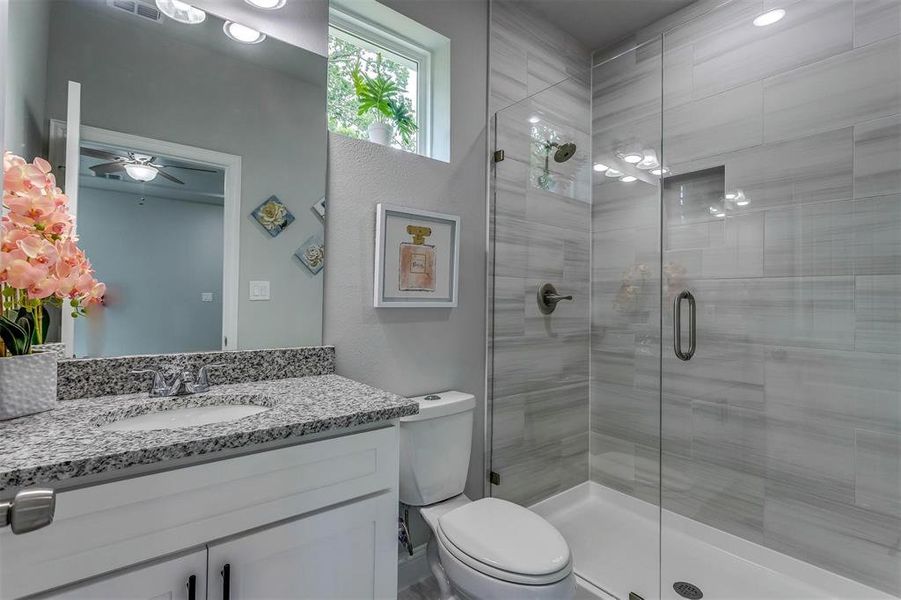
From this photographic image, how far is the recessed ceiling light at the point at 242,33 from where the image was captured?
141 centimetres

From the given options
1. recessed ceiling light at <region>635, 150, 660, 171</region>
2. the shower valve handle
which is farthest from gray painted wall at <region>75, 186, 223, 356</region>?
recessed ceiling light at <region>635, 150, 660, 171</region>

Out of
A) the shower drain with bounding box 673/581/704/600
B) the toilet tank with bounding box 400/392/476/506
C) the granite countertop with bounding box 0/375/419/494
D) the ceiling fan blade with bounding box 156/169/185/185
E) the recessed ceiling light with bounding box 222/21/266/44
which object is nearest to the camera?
the granite countertop with bounding box 0/375/419/494

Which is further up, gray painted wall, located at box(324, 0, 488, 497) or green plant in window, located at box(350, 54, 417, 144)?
green plant in window, located at box(350, 54, 417, 144)

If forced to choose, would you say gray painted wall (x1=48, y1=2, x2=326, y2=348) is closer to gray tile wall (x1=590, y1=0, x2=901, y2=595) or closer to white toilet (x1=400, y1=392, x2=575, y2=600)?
white toilet (x1=400, y1=392, x2=575, y2=600)

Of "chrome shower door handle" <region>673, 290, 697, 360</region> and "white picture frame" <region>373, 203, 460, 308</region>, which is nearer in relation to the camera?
"white picture frame" <region>373, 203, 460, 308</region>

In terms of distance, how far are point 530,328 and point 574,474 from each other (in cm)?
83

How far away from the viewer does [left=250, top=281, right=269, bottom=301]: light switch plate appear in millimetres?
1442

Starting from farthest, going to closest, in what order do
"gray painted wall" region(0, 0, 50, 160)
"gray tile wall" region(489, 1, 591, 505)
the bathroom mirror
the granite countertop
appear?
"gray tile wall" region(489, 1, 591, 505)
the bathroom mirror
"gray painted wall" region(0, 0, 50, 160)
the granite countertop

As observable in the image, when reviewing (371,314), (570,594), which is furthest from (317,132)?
(570,594)

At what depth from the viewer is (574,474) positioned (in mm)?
2314

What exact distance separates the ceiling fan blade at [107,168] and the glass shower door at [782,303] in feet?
6.59

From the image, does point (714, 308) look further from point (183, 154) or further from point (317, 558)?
point (183, 154)

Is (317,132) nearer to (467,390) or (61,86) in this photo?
(61,86)

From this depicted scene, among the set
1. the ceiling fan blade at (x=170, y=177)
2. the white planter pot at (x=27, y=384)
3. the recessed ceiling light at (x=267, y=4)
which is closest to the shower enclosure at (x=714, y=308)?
the recessed ceiling light at (x=267, y=4)
